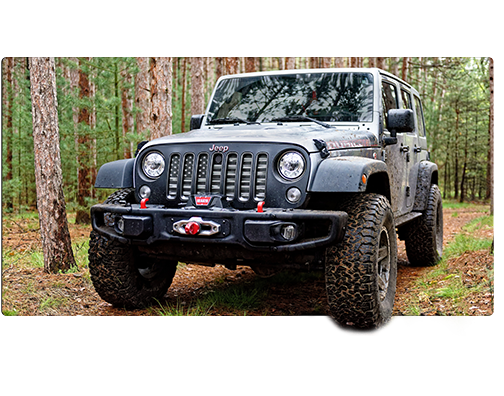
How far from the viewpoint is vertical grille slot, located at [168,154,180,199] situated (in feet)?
12.0

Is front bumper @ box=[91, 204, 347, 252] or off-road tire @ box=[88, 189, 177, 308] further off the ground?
front bumper @ box=[91, 204, 347, 252]

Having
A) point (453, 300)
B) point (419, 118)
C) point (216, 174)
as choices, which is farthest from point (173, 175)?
point (419, 118)

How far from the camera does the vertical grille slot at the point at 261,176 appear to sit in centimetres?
341

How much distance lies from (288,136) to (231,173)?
19.4 inches

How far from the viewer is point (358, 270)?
131 inches

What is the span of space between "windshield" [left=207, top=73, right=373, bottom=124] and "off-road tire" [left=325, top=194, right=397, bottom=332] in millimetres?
1145

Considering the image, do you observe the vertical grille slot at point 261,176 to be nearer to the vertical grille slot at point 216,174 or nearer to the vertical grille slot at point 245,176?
the vertical grille slot at point 245,176

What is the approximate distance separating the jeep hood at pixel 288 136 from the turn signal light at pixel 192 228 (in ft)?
2.13

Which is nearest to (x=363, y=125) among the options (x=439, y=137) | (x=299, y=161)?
(x=299, y=161)

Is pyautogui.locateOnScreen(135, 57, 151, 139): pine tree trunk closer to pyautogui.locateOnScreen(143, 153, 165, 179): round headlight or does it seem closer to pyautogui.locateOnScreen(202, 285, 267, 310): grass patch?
pyautogui.locateOnScreen(202, 285, 267, 310): grass patch

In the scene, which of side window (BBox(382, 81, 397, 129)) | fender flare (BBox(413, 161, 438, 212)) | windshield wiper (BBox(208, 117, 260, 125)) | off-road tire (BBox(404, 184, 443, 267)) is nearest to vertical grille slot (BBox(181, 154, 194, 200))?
windshield wiper (BBox(208, 117, 260, 125))

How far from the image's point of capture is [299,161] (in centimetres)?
338

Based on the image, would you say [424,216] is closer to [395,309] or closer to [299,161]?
[395,309]

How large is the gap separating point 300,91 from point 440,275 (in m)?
2.58
